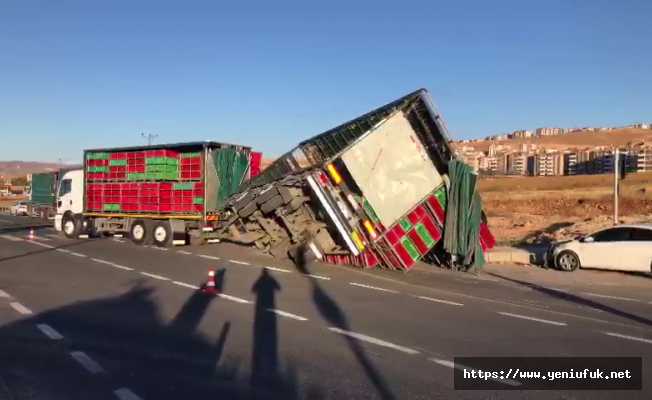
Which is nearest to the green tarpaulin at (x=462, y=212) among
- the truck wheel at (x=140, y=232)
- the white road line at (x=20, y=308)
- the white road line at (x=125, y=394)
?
the white road line at (x=20, y=308)

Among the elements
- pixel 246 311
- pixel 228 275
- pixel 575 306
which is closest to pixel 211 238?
pixel 228 275

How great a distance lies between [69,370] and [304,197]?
29.7 feet

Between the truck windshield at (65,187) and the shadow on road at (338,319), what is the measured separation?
46.3ft

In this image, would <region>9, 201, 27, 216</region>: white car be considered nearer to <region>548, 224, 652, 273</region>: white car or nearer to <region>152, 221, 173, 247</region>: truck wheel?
<region>152, 221, 173, 247</region>: truck wheel

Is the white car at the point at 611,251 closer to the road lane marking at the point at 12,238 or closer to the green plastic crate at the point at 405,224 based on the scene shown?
the green plastic crate at the point at 405,224

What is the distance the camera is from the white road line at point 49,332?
25.4ft

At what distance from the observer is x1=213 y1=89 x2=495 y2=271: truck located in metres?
13.8

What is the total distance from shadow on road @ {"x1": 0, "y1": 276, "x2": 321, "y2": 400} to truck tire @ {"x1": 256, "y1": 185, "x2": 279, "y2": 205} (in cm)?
546

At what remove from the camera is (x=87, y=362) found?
657 centimetres

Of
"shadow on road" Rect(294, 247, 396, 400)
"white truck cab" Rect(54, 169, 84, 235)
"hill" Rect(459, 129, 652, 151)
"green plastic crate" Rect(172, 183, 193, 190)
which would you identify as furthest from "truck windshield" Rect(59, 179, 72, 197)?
"hill" Rect(459, 129, 652, 151)

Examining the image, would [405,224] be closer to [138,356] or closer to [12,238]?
[138,356]

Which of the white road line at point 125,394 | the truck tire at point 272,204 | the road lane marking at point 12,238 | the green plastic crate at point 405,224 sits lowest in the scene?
the white road line at point 125,394

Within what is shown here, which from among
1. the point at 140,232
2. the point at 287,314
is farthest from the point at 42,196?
the point at 287,314

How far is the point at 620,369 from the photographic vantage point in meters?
6.54
